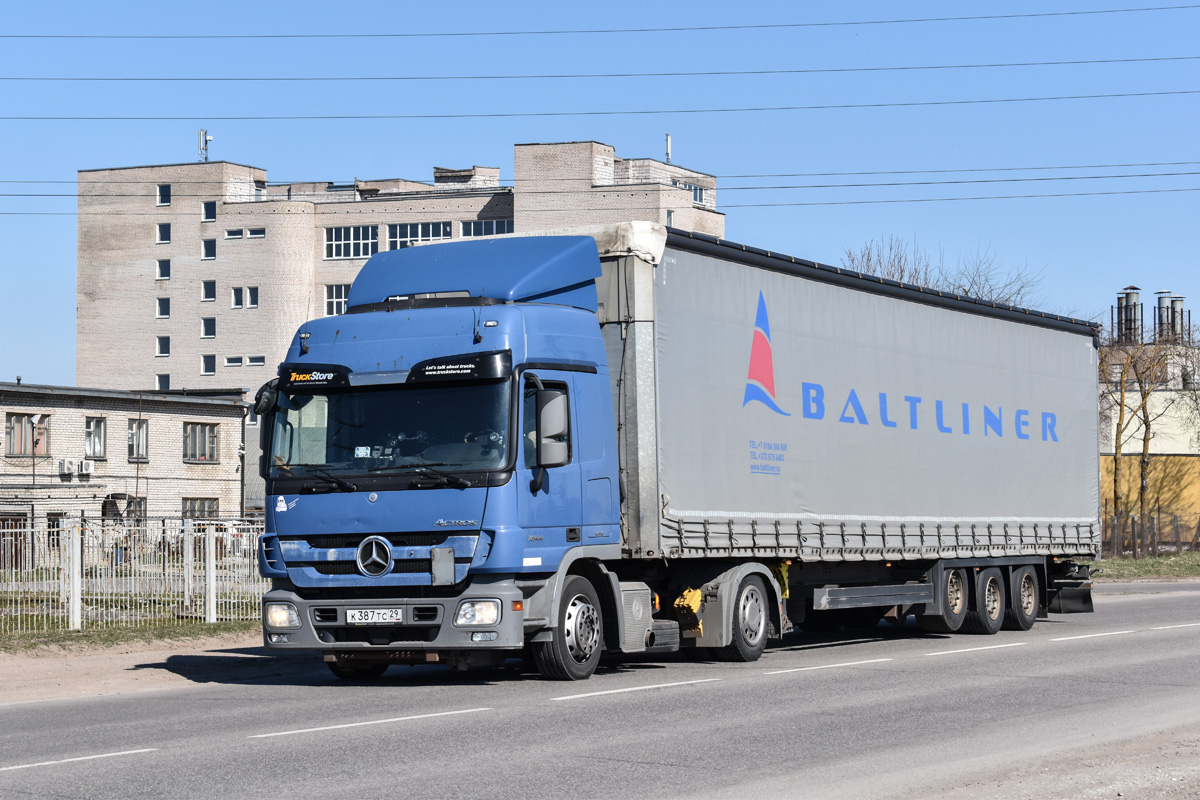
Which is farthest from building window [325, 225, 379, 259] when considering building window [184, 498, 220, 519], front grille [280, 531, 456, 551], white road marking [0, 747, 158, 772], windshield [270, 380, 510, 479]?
white road marking [0, 747, 158, 772]

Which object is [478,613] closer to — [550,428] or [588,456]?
[550,428]

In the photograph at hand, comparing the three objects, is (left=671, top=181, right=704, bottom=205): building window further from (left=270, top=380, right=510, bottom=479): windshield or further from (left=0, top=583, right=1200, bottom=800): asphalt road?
(left=270, top=380, right=510, bottom=479): windshield

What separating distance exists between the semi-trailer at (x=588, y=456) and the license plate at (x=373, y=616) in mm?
17

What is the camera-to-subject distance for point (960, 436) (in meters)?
19.9

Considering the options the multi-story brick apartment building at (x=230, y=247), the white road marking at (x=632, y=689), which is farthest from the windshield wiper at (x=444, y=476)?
the multi-story brick apartment building at (x=230, y=247)

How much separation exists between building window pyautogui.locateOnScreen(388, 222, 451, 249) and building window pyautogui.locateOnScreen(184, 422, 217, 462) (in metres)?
36.2

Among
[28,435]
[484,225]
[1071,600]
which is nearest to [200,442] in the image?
[28,435]

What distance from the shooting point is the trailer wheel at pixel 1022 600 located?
832 inches

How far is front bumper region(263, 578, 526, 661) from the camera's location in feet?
41.7

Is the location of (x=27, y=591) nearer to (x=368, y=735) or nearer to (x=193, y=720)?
(x=193, y=720)

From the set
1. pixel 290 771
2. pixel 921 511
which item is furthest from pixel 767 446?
pixel 290 771

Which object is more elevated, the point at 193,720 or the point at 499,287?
the point at 499,287

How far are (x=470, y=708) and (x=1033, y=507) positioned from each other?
12112 millimetres

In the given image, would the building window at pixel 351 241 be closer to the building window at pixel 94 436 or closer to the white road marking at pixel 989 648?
the building window at pixel 94 436
